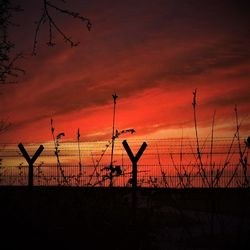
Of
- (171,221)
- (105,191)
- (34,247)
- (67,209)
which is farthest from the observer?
(171,221)

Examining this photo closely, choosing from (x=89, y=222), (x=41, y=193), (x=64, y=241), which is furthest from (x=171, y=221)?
(x=64, y=241)

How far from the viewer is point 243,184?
501cm

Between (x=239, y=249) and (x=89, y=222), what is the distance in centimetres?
186

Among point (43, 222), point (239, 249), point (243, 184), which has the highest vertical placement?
point (243, 184)

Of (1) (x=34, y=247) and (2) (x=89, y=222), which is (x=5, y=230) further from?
(2) (x=89, y=222)

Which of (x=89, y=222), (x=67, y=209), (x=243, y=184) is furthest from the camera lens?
(x=67, y=209)

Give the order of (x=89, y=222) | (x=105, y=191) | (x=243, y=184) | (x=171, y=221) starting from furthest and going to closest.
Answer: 1. (x=171, y=221)
2. (x=105, y=191)
3. (x=89, y=222)
4. (x=243, y=184)

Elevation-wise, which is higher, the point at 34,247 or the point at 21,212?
the point at 21,212

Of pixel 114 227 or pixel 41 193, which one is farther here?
pixel 41 193

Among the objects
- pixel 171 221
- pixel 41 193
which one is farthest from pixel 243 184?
pixel 171 221

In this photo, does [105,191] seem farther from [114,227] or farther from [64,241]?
[64,241]

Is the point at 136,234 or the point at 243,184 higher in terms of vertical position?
the point at 243,184

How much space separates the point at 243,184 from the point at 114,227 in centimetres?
167

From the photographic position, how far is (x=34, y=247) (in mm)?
4688
